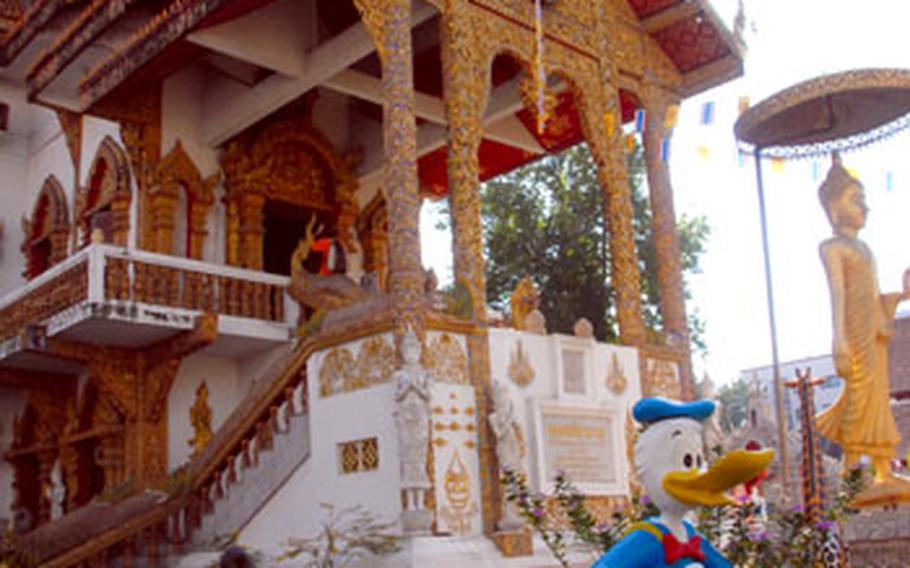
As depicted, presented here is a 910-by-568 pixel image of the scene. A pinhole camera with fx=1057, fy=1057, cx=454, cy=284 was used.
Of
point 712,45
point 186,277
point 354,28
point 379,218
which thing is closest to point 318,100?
point 379,218

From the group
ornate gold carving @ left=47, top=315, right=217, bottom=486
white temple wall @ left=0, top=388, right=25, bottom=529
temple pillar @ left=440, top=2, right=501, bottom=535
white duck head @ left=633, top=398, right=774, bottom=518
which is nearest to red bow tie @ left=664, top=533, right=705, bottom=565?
white duck head @ left=633, top=398, right=774, bottom=518

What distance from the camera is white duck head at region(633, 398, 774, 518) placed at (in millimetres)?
4387

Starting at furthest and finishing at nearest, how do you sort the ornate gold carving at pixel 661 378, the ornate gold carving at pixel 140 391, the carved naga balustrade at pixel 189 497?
the ornate gold carving at pixel 140 391 < the ornate gold carving at pixel 661 378 < the carved naga balustrade at pixel 189 497

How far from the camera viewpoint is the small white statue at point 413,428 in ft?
29.3

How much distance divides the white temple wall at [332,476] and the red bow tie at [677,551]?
4880 millimetres

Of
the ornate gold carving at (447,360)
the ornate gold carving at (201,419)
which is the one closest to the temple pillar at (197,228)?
the ornate gold carving at (201,419)

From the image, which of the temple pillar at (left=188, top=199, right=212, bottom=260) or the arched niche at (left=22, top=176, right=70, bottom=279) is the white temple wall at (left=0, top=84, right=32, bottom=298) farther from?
the temple pillar at (left=188, top=199, right=212, bottom=260)

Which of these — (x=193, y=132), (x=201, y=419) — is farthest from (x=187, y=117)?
(x=201, y=419)

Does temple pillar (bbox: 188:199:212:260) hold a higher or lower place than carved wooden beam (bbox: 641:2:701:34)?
lower

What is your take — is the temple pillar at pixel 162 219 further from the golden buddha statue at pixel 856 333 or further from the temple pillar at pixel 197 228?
the golden buddha statue at pixel 856 333

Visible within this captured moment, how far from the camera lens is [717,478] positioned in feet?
14.5

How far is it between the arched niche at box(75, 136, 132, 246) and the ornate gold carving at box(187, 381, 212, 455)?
2199 millimetres

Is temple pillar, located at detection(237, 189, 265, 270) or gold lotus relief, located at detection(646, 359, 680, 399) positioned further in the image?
temple pillar, located at detection(237, 189, 265, 270)

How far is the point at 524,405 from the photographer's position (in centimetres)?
1040
